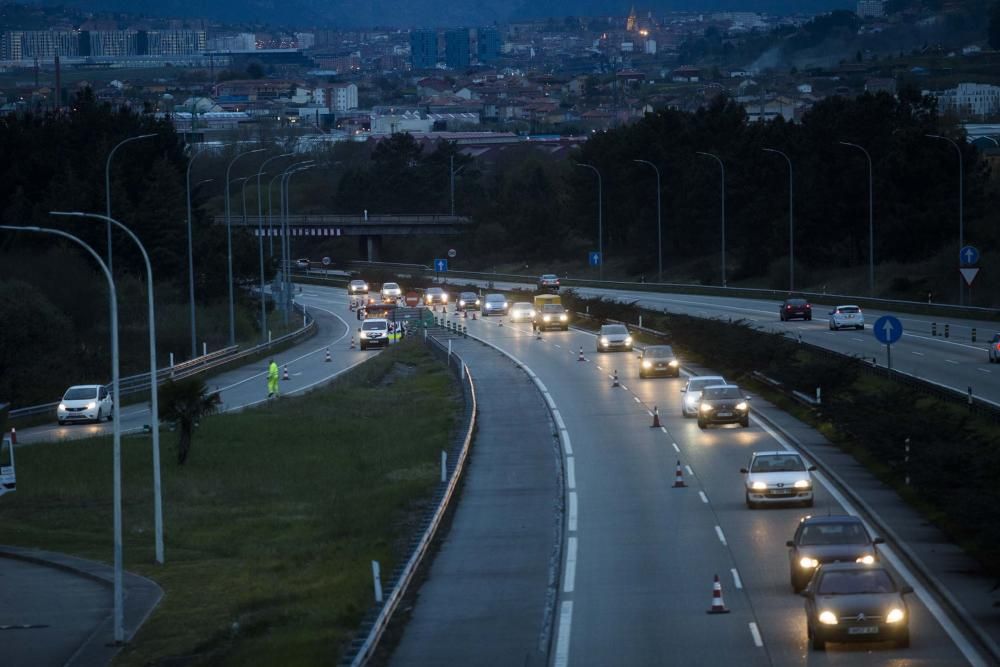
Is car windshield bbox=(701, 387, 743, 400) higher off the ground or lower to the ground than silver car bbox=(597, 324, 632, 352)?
higher

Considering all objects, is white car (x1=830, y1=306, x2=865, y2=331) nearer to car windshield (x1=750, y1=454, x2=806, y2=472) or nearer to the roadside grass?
the roadside grass

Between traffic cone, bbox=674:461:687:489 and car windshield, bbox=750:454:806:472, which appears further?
traffic cone, bbox=674:461:687:489

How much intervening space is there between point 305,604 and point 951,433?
14.0 m

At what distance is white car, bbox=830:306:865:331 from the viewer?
69.3m

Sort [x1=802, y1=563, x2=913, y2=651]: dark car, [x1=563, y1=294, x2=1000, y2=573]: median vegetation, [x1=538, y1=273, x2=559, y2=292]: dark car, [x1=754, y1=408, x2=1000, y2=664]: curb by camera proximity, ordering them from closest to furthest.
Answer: [x1=802, y1=563, x2=913, y2=651]: dark car < [x1=754, y1=408, x2=1000, y2=664]: curb < [x1=563, y1=294, x2=1000, y2=573]: median vegetation < [x1=538, y1=273, x2=559, y2=292]: dark car

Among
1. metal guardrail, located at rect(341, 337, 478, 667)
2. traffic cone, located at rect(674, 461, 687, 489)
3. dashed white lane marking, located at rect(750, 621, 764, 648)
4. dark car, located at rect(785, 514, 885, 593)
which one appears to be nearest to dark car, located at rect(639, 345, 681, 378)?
metal guardrail, located at rect(341, 337, 478, 667)

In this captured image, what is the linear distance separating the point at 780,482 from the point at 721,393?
13.0 m

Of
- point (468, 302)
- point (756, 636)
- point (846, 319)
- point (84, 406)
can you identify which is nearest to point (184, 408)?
point (84, 406)

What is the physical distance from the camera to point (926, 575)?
24141 mm

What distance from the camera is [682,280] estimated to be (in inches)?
4535

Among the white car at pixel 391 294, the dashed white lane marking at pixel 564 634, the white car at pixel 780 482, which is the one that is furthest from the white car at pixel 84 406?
the white car at pixel 391 294

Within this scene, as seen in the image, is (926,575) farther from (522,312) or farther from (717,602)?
(522,312)

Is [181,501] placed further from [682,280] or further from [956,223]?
[682,280]

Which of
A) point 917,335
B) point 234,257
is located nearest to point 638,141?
point 234,257
